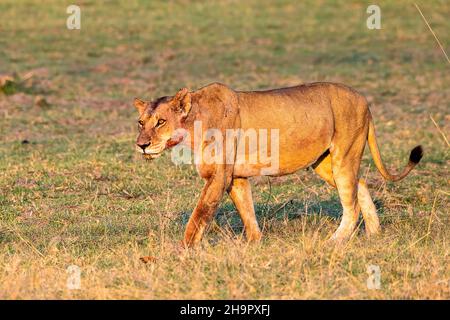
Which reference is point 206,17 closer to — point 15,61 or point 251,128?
point 15,61

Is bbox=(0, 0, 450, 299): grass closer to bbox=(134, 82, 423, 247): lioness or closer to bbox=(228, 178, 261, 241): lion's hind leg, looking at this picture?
bbox=(228, 178, 261, 241): lion's hind leg

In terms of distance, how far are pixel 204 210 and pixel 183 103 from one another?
688mm

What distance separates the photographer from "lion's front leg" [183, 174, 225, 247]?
20.7 feet

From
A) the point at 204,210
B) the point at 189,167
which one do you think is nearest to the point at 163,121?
the point at 204,210

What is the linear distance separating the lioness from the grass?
258 mm

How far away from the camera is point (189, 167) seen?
9422 mm

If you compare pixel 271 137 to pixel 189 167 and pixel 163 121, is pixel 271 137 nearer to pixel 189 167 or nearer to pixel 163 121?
pixel 163 121

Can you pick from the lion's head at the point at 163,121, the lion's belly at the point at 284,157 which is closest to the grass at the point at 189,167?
the lion's belly at the point at 284,157

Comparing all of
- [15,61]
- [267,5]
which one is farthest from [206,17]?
[15,61]

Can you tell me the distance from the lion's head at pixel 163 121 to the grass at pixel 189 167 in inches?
24.5

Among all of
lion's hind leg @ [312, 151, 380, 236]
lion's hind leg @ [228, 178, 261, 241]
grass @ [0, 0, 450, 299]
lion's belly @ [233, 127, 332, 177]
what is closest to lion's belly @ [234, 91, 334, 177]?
lion's belly @ [233, 127, 332, 177]

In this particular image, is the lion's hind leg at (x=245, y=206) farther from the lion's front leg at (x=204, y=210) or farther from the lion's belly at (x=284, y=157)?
the lion's front leg at (x=204, y=210)

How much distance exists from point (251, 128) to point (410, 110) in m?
6.76

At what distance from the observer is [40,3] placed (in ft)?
70.1
